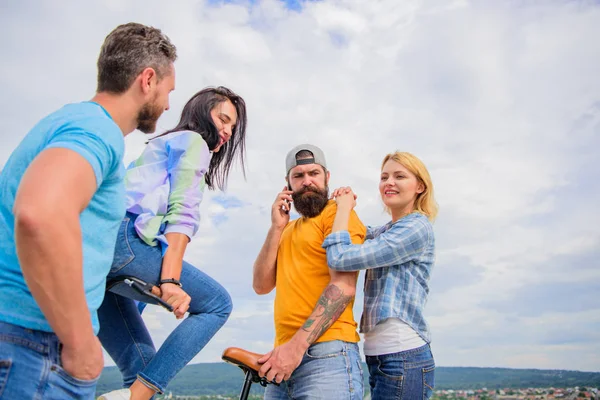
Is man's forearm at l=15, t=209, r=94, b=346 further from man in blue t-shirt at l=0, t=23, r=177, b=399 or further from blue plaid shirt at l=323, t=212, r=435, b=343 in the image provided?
blue plaid shirt at l=323, t=212, r=435, b=343

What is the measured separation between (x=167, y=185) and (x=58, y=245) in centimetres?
190

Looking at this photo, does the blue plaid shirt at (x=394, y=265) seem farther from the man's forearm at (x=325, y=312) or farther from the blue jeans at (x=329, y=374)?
the blue jeans at (x=329, y=374)


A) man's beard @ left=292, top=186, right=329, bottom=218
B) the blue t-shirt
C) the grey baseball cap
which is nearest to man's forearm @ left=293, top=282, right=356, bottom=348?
man's beard @ left=292, top=186, right=329, bottom=218

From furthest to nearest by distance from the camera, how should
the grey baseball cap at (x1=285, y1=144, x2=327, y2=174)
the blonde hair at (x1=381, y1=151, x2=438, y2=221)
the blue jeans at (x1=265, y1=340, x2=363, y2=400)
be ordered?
the grey baseball cap at (x1=285, y1=144, x2=327, y2=174) < the blonde hair at (x1=381, y1=151, x2=438, y2=221) < the blue jeans at (x1=265, y1=340, x2=363, y2=400)

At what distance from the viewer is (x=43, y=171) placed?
6.46 ft

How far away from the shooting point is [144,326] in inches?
157

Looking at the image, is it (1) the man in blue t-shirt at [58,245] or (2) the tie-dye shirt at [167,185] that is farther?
(2) the tie-dye shirt at [167,185]

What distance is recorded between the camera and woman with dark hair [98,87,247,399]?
11.6 ft

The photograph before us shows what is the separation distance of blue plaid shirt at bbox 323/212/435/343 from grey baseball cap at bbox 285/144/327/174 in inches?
41.1

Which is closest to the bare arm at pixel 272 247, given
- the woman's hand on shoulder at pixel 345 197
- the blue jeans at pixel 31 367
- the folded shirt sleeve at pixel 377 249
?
the woman's hand on shoulder at pixel 345 197

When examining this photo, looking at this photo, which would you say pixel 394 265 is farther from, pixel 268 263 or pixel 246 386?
pixel 246 386

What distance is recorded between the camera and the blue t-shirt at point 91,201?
2141mm

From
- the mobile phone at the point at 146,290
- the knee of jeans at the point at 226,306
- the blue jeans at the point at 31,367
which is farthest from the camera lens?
the knee of jeans at the point at 226,306

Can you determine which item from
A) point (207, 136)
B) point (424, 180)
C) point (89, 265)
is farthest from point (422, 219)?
point (89, 265)
